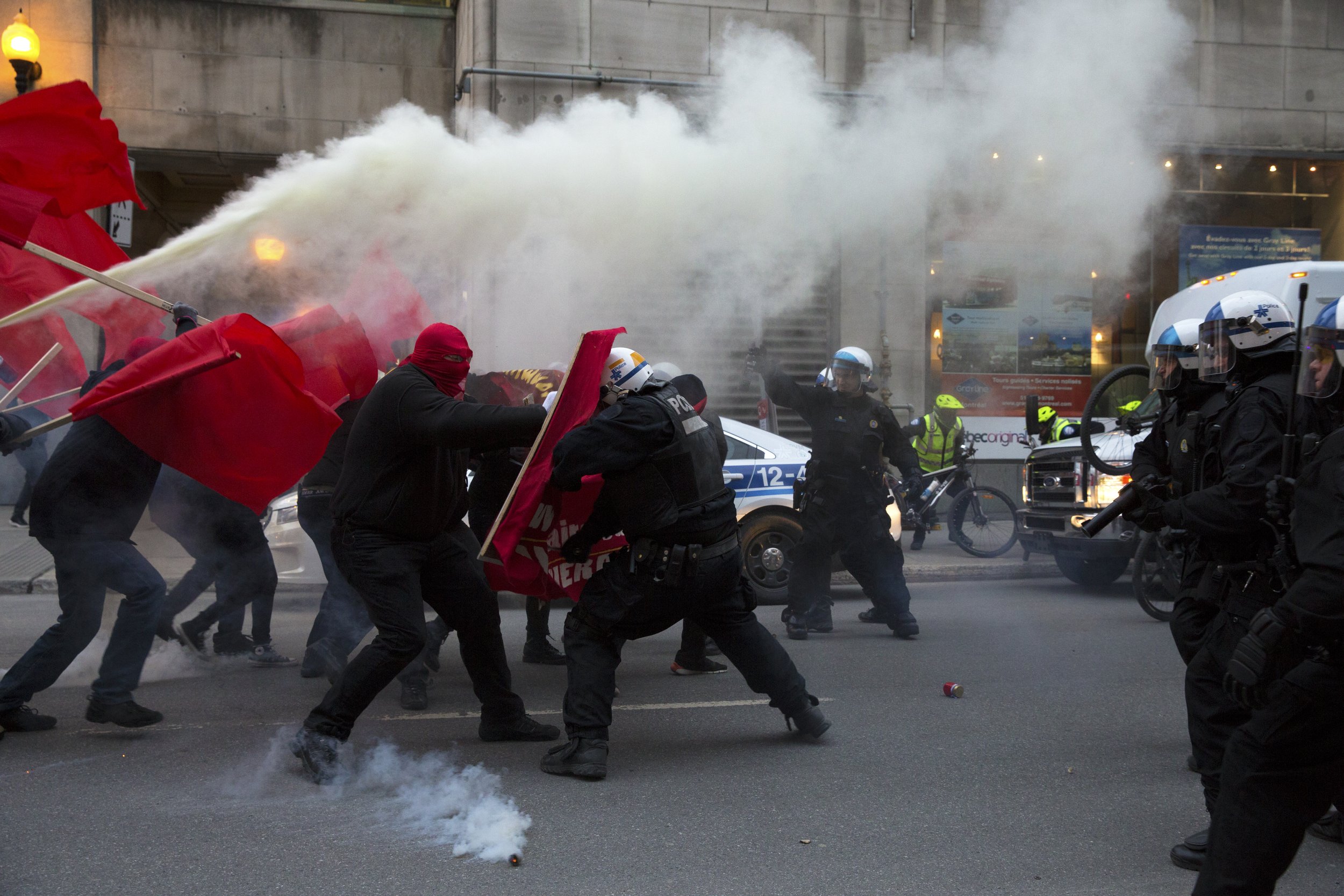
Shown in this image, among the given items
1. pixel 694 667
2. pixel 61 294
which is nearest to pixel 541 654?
pixel 694 667

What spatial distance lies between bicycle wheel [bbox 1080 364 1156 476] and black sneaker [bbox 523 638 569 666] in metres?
3.66

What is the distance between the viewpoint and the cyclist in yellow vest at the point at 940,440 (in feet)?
38.6

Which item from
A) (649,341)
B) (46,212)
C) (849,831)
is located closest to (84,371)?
(46,212)

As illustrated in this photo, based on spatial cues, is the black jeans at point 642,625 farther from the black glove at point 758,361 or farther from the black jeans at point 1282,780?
the black glove at point 758,361

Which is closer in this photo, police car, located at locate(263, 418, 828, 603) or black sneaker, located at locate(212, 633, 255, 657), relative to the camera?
black sneaker, located at locate(212, 633, 255, 657)

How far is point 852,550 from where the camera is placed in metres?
7.31

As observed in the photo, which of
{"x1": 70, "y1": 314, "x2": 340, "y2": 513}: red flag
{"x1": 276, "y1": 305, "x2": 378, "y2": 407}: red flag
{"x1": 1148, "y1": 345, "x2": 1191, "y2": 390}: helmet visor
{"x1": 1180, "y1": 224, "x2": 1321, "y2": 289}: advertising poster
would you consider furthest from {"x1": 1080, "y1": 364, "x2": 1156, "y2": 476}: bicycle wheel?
{"x1": 1180, "y1": 224, "x2": 1321, "y2": 289}: advertising poster

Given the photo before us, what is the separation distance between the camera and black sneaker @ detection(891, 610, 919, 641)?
7.31 metres

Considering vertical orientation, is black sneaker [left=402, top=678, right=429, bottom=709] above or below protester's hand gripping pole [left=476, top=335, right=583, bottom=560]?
below

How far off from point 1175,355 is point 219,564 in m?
5.29

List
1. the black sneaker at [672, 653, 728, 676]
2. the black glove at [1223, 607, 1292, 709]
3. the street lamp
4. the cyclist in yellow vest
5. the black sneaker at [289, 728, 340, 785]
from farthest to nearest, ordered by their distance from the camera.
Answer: the street lamp → the cyclist in yellow vest → the black sneaker at [672, 653, 728, 676] → the black sneaker at [289, 728, 340, 785] → the black glove at [1223, 607, 1292, 709]

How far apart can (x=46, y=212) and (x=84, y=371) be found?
110 centimetres

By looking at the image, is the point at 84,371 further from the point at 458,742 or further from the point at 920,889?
the point at 920,889

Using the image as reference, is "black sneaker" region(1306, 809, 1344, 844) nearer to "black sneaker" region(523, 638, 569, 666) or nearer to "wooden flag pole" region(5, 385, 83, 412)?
"black sneaker" region(523, 638, 569, 666)
